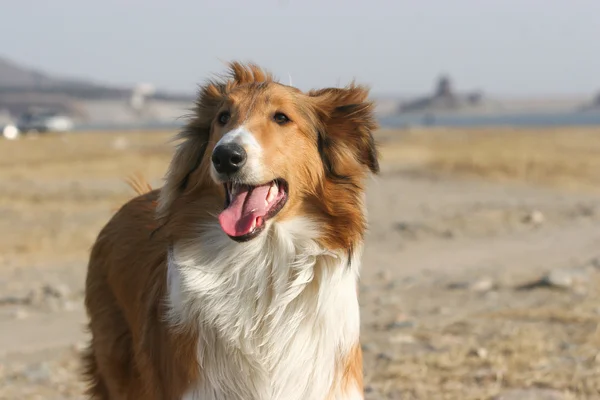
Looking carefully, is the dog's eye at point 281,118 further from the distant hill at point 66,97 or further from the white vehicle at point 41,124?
the distant hill at point 66,97

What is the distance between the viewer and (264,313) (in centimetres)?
447

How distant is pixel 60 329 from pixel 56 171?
17.8 meters

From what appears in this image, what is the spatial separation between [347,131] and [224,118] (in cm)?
71

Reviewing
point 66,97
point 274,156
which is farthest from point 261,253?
point 66,97

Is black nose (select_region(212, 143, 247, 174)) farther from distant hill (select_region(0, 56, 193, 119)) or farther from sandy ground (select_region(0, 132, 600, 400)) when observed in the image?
distant hill (select_region(0, 56, 193, 119))

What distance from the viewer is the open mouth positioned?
4.32 metres

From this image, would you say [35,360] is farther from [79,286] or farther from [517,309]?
[517,309]

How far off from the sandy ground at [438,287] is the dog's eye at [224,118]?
3.26 ft

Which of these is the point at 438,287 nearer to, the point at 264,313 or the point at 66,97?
the point at 264,313

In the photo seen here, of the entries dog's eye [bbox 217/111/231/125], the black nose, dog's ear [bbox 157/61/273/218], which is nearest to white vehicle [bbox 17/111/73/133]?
dog's ear [bbox 157/61/273/218]

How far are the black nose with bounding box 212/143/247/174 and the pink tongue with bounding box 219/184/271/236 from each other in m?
0.24

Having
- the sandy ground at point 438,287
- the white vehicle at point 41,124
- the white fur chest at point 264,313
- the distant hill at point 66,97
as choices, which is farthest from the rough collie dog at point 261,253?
the distant hill at point 66,97

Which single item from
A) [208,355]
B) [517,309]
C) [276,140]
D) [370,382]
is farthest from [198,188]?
[517,309]

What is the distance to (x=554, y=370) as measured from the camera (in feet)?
21.8
